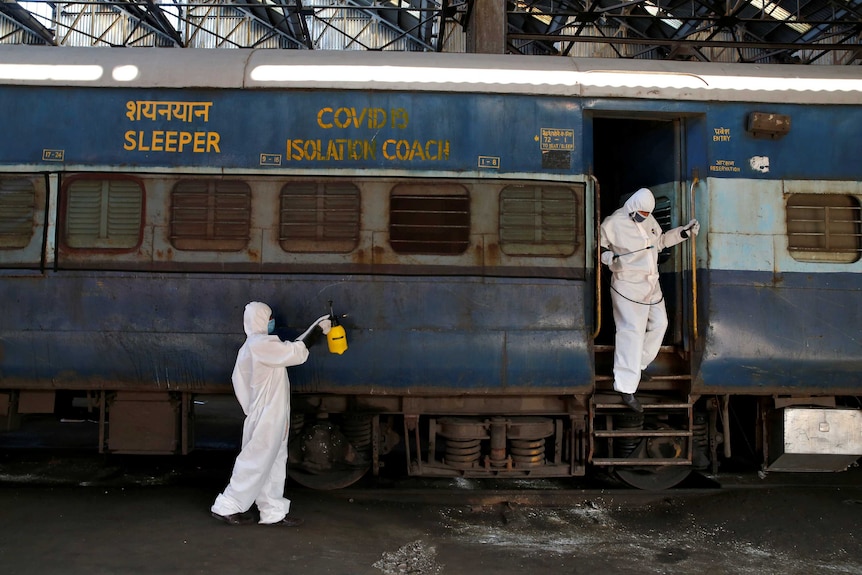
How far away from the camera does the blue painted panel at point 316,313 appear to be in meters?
4.80

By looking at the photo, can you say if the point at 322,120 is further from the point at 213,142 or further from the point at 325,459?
the point at 325,459

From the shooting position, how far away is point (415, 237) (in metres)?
4.86

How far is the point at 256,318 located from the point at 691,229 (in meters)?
3.44

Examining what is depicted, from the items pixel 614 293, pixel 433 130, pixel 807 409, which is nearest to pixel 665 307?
pixel 614 293

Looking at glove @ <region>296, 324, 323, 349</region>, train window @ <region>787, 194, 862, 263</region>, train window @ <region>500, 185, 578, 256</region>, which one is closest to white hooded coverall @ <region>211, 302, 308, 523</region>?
glove @ <region>296, 324, 323, 349</region>

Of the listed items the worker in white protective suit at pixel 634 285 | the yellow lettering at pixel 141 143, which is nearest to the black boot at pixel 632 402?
the worker in white protective suit at pixel 634 285

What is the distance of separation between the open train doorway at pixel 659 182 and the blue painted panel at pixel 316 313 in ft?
2.30

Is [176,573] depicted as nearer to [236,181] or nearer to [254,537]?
[254,537]

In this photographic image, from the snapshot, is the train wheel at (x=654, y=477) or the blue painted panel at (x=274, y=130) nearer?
the blue painted panel at (x=274, y=130)

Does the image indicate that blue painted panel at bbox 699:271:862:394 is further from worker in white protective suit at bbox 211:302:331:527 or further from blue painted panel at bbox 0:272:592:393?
worker in white protective suit at bbox 211:302:331:527

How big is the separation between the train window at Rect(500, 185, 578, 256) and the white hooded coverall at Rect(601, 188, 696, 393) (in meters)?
0.32

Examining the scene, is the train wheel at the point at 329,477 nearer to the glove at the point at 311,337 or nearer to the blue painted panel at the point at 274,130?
the glove at the point at 311,337

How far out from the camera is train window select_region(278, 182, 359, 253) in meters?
4.85

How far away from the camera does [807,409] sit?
5.10 meters
